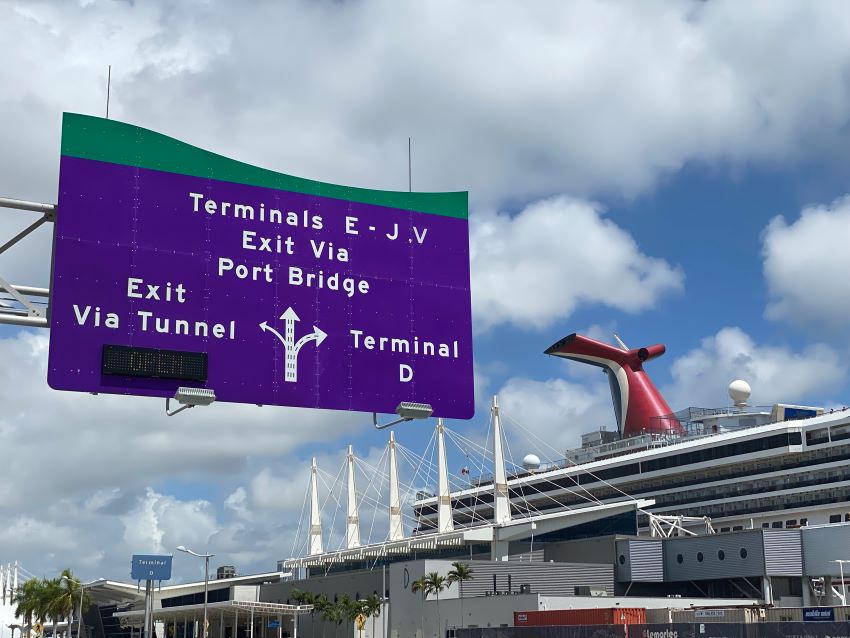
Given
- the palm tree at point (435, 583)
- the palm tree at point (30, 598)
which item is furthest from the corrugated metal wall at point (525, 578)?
the palm tree at point (30, 598)

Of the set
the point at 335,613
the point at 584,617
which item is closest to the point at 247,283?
the point at 584,617

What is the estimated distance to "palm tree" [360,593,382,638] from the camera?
77.3 meters

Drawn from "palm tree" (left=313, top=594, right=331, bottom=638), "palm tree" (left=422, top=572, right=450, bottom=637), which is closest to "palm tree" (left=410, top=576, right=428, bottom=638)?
"palm tree" (left=422, top=572, right=450, bottom=637)

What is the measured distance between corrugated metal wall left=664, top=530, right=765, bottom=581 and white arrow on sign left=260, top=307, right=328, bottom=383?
2204 inches

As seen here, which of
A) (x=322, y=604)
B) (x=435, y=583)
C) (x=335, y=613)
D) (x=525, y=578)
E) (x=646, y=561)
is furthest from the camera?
(x=322, y=604)

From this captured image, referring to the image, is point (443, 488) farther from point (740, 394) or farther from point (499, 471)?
point (740, 394)

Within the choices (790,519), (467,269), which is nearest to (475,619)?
(790,519)

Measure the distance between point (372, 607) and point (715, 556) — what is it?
24.2 m

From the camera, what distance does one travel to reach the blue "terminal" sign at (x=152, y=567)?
276 feet

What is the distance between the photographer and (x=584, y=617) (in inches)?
2132

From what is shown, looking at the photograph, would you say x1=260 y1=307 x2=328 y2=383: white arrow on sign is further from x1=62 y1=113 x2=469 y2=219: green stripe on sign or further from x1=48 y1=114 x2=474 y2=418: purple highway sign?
x1=62 y1=113 x2=469 y2=219: green stripe on sign

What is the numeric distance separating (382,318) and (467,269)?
7.85ft

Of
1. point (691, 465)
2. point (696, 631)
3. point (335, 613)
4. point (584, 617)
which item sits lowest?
point (696, 631)

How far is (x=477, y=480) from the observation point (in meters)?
134
